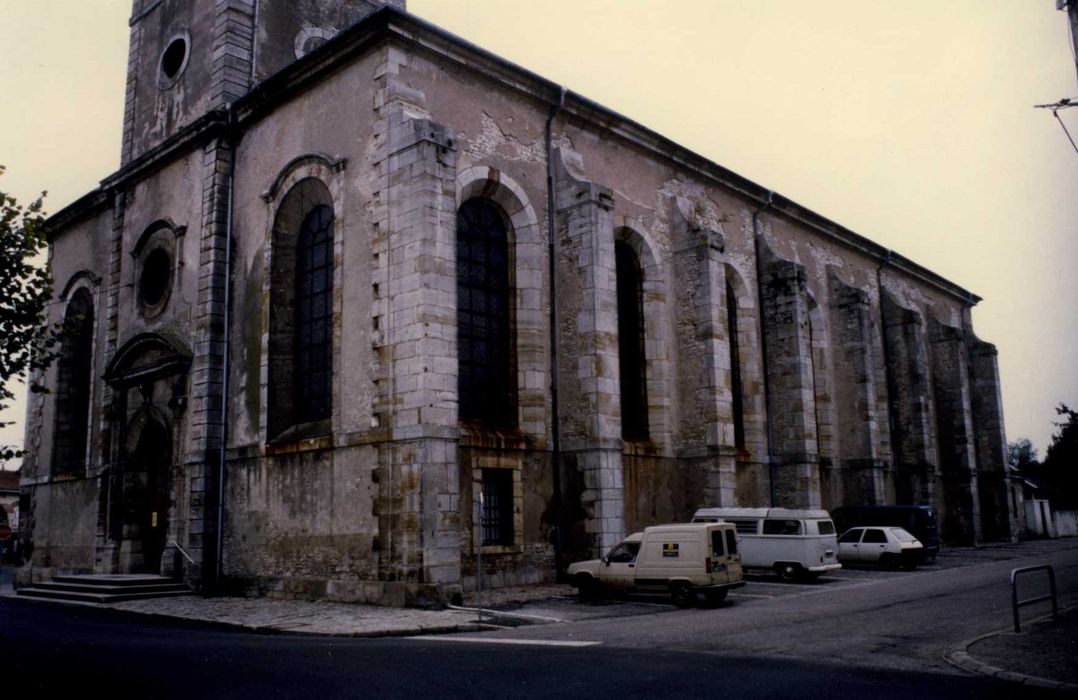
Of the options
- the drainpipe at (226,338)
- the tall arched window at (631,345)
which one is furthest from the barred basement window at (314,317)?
the tall arched window at (631,345)

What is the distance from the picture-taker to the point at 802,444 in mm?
25594

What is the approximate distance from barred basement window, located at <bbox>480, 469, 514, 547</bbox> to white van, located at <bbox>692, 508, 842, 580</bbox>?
512 centimetres

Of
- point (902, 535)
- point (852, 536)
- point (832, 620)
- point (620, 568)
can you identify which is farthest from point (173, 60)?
point (902, 535)

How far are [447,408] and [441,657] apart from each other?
22.0 ft

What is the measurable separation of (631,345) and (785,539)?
6033 mm

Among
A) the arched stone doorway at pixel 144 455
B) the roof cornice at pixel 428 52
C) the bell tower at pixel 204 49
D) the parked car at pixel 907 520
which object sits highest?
the bell tower at pixel 204 49

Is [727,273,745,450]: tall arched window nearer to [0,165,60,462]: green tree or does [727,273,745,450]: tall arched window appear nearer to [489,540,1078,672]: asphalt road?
[489,540,1078,672]: asphalt road

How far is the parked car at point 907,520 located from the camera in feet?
84.3

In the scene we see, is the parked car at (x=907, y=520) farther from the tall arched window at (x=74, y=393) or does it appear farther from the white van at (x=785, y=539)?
the tall arched window at (x=74, y=393)

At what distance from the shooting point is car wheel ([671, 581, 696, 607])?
15.5 meters

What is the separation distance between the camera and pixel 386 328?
16.6 m

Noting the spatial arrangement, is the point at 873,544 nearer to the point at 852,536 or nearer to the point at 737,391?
the point at 852,536

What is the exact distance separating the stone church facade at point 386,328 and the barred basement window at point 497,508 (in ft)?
0.15

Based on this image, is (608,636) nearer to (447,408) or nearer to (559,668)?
(559,668)
